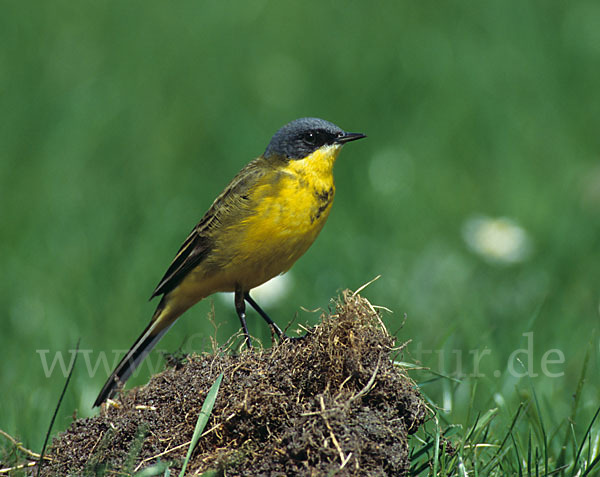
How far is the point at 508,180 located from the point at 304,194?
4.78m

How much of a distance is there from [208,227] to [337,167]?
4389 millimetres

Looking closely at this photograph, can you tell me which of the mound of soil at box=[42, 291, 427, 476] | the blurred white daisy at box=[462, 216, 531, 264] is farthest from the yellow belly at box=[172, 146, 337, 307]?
the blurred white daisy at box=[462, 216, 531, 264]

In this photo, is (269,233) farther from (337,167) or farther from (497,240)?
(337,167)

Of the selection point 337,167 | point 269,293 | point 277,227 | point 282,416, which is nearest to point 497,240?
point 269,293

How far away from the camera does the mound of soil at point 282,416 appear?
380 centimetres

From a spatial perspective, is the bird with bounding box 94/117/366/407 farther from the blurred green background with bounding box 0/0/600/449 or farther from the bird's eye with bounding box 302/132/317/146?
the blurred green background with bounding box 0/0/600/449

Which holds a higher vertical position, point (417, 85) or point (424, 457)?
point (417, 85)

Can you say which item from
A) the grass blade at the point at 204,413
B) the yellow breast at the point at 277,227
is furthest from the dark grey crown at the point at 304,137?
the grass blade at the point at 204,413

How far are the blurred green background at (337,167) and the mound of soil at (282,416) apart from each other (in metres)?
1.05

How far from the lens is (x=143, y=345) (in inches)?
235

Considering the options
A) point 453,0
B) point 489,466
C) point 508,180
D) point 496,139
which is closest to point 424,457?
point 489,466

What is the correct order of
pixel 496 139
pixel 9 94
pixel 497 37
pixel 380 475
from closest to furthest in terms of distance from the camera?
pixel 380 475
pixel 496 139
pixel 9 94
pixel 497 37

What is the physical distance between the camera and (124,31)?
14.1 metres

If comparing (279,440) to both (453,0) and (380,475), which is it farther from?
(453,0)
